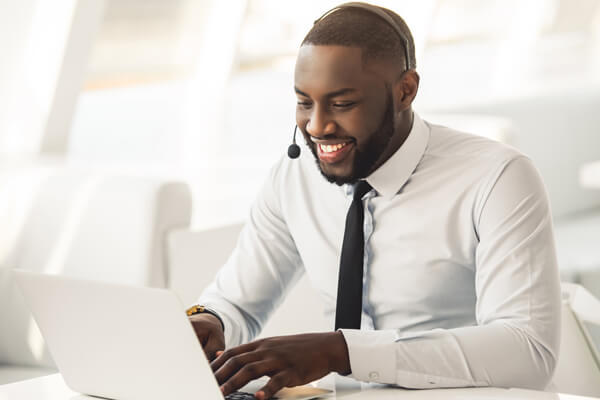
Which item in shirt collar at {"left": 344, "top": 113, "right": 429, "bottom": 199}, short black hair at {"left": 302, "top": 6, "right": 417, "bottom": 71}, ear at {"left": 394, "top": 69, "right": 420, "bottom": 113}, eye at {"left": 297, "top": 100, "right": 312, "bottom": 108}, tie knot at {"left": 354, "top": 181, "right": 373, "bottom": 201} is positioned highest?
short black hair at {"left": 302, "top": 6, "right": 417, "bottom": 71}

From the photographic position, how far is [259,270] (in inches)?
68.5

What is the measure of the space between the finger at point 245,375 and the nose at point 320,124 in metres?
0.44

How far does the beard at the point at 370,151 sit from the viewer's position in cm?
153

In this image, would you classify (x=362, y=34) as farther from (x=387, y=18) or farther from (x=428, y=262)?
(x=428, y=262)

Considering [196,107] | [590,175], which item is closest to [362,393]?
[590,175]

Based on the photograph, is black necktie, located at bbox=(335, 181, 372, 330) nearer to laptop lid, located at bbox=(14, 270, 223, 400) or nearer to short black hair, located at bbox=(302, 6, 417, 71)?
short black hair, located at bbox=(302, 6, 417, 71)

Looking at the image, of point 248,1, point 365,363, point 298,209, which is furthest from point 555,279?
point 248,1

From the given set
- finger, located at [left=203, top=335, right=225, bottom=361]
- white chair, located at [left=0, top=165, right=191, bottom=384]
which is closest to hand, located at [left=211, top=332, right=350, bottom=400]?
finger, located at [left=203, top=335, right=225, bottom=361]

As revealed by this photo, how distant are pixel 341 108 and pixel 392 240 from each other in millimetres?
269

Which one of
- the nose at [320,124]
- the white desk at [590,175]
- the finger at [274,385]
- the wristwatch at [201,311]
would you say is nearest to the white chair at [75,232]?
the wristwatch at [201,311]

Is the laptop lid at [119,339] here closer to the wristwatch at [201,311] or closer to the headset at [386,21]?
the wristwatch at [201,311]

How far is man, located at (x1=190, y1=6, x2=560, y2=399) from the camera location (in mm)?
1317

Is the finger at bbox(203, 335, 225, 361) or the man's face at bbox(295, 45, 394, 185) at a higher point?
the man's face at bbox(295, 45, 394, 185)

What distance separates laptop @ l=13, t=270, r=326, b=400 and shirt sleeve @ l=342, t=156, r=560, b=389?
0.22m
